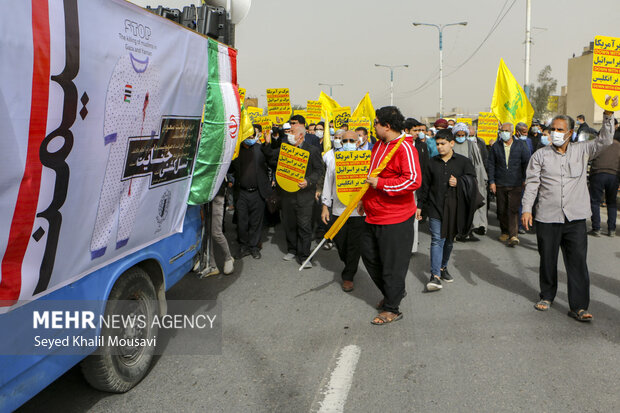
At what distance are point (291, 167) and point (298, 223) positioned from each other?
79 cm

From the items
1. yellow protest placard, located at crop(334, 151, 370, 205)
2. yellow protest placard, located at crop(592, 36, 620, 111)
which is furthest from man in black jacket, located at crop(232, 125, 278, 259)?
yellow protest placard, located at crop(592, 36, 620, 111)

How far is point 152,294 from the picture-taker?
12.3ft

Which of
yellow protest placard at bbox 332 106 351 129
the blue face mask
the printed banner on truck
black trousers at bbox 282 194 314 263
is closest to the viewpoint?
the printed banner on truck

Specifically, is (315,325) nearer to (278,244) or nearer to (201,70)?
(201,70)

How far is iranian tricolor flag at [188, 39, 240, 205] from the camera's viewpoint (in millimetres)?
4371

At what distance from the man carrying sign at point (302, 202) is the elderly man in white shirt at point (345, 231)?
28.4 inches

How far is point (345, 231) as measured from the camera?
6059 mm

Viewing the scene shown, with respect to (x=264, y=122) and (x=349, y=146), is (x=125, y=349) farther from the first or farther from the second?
(x=264, y=122)

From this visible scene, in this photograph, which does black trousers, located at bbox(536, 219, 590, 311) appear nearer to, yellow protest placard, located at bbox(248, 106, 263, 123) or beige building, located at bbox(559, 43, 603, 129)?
yellow protest placard, located at bbox(248, 106, 263, 123)

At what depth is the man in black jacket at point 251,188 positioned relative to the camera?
7168 mm

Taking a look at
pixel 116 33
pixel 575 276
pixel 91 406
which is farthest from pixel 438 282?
pixel 116 33

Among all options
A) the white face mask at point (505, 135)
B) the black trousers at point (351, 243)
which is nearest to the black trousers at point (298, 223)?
the black trousers at point (351, 243)

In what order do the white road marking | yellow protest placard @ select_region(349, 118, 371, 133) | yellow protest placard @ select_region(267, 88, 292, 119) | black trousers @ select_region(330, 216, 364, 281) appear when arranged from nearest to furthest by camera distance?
1. the white road marking
2. black trousers @ select_region(330, 216, 364, 281)
3. yellow protest placard @ select_region(349, 118, 371, 133)
4. yellow protest placard @ select_region(267, 88, 292, 119)

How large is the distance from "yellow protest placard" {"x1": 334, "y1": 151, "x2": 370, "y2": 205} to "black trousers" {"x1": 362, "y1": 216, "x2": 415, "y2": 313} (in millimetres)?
1204
